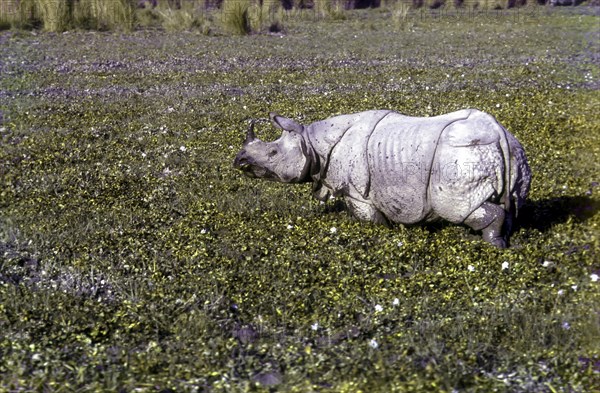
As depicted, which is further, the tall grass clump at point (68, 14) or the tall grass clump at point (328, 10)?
the tall grass clump at point (328, 10)

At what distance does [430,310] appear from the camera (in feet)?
19.2

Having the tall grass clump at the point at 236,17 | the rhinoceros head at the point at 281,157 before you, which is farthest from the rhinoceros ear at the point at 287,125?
the tall grass clump at the point at 236,17

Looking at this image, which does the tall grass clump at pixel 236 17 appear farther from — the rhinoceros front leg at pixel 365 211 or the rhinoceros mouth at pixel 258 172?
the rhinoceros front leg at pixel 365 211

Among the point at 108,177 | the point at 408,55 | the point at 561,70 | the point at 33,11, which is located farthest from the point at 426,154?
the point at 33,11

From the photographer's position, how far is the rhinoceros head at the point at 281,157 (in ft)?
23.6

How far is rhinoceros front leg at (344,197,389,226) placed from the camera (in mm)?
7195

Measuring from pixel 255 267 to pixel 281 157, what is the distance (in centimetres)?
110

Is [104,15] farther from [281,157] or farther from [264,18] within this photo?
[281,157]

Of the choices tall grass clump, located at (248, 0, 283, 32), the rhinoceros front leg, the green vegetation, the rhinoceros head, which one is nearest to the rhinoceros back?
the rhinoceros front leg

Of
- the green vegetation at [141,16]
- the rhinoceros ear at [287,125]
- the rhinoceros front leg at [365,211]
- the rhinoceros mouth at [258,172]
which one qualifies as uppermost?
the green vegetation at [141,16]

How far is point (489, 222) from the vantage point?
6645 millimetres

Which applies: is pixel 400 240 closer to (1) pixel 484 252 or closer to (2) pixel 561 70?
(1) pixel 484 252

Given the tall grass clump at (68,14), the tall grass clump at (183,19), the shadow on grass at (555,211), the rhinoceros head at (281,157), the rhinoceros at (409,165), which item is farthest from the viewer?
the tall grass clump at (183,19)

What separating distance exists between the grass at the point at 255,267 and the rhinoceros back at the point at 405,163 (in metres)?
0.33
